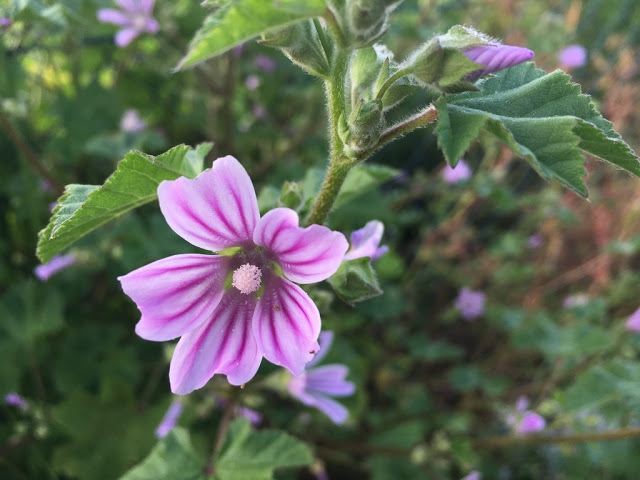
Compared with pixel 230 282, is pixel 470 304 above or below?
below

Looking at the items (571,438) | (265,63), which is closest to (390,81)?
(571,438)

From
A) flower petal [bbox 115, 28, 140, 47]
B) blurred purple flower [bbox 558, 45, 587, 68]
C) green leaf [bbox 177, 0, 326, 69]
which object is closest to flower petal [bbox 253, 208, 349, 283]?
green leaf [bbox 177, 0, 326, 69]

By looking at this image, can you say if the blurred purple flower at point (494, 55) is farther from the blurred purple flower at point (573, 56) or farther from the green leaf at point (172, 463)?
the blurred purple flower at point (573, 56)

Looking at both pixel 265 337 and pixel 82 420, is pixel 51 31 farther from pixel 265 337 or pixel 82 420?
pixel 265 337

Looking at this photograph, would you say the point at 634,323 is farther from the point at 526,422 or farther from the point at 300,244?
the point at 300,244

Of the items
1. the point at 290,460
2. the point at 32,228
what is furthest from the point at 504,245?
the point at 32,228

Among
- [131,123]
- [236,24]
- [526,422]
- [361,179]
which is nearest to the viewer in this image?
[236,24]

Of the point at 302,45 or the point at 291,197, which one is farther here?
the point at 291,197

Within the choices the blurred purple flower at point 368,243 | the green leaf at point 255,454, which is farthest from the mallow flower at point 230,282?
the green leaf at point 255,454

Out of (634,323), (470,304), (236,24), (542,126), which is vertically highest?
(236,24)
